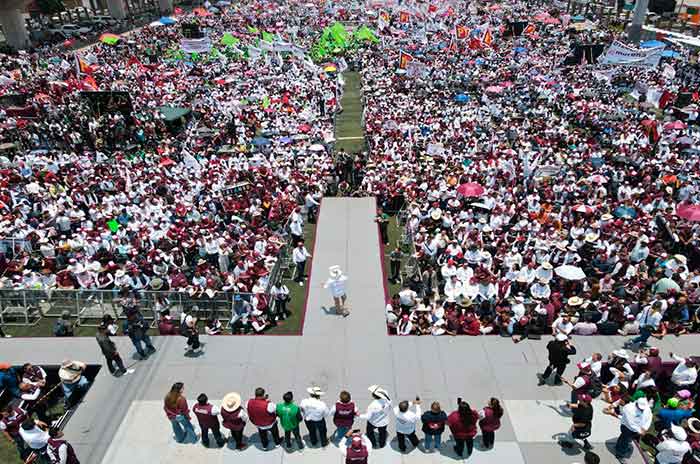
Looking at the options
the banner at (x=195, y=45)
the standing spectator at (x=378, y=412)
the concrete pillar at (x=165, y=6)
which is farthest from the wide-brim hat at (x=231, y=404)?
the concrete pillar at (x=165, y=6)

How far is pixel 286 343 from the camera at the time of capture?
10.8 metres

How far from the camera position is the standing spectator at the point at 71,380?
30.1 feet

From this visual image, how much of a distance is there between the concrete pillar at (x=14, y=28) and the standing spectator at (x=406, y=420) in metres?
57.8

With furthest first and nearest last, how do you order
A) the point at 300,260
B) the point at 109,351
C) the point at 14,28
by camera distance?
the point at 14,28
the point at 300,260
the point at 109,351

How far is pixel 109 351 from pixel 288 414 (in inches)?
167

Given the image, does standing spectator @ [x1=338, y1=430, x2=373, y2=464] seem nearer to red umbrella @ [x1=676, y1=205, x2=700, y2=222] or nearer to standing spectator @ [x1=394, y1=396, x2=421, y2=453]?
standing spectator @ [x1=394, y1=396, x2=421, y2=453]

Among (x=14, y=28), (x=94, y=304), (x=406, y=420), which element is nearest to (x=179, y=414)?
(x=406, y=420)

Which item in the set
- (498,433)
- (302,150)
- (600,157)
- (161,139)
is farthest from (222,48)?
(498,433)

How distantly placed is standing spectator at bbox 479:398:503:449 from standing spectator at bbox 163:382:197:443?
490 centimetres

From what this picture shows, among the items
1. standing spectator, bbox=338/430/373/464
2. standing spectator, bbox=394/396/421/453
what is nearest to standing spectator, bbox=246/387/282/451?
standing spectator, bbox=338/430/373/464

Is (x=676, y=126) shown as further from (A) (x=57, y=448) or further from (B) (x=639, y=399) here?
(A) (x=57, y=448)

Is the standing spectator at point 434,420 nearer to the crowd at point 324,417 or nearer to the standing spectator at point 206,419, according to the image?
the crowd at point 324,417

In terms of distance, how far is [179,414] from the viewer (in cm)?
791

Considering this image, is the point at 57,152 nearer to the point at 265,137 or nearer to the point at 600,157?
the point at 265,137
